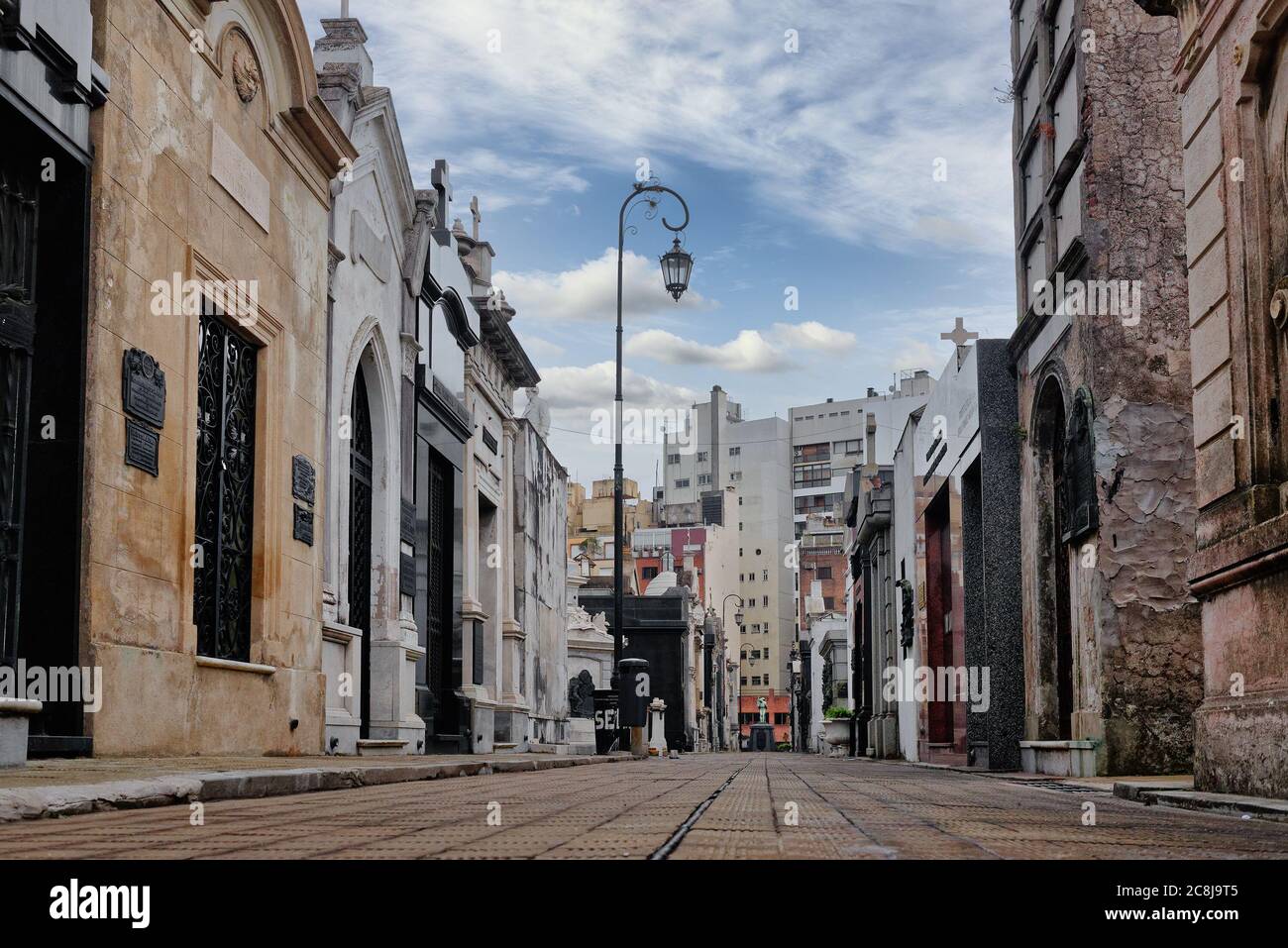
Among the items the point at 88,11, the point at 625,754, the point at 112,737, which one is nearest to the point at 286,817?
the point at 112,737

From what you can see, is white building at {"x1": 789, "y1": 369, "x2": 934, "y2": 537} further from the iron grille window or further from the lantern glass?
the iron grille window

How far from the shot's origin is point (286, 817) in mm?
4566

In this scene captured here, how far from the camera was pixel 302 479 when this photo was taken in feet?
41.7

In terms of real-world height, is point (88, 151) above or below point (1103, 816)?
above

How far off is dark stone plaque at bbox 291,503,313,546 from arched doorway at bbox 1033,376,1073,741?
803 centimetres

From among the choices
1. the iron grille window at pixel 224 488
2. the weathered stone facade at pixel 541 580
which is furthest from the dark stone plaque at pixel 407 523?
the weathered stone facade at pixel 541 580

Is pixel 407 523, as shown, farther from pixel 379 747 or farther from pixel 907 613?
pixel 907 613

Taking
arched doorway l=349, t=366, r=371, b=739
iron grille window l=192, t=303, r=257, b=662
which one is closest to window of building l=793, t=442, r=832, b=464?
arched doorway l=349, t=366, r=371, b=739

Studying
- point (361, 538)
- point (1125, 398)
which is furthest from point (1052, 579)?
point (361, 538)
